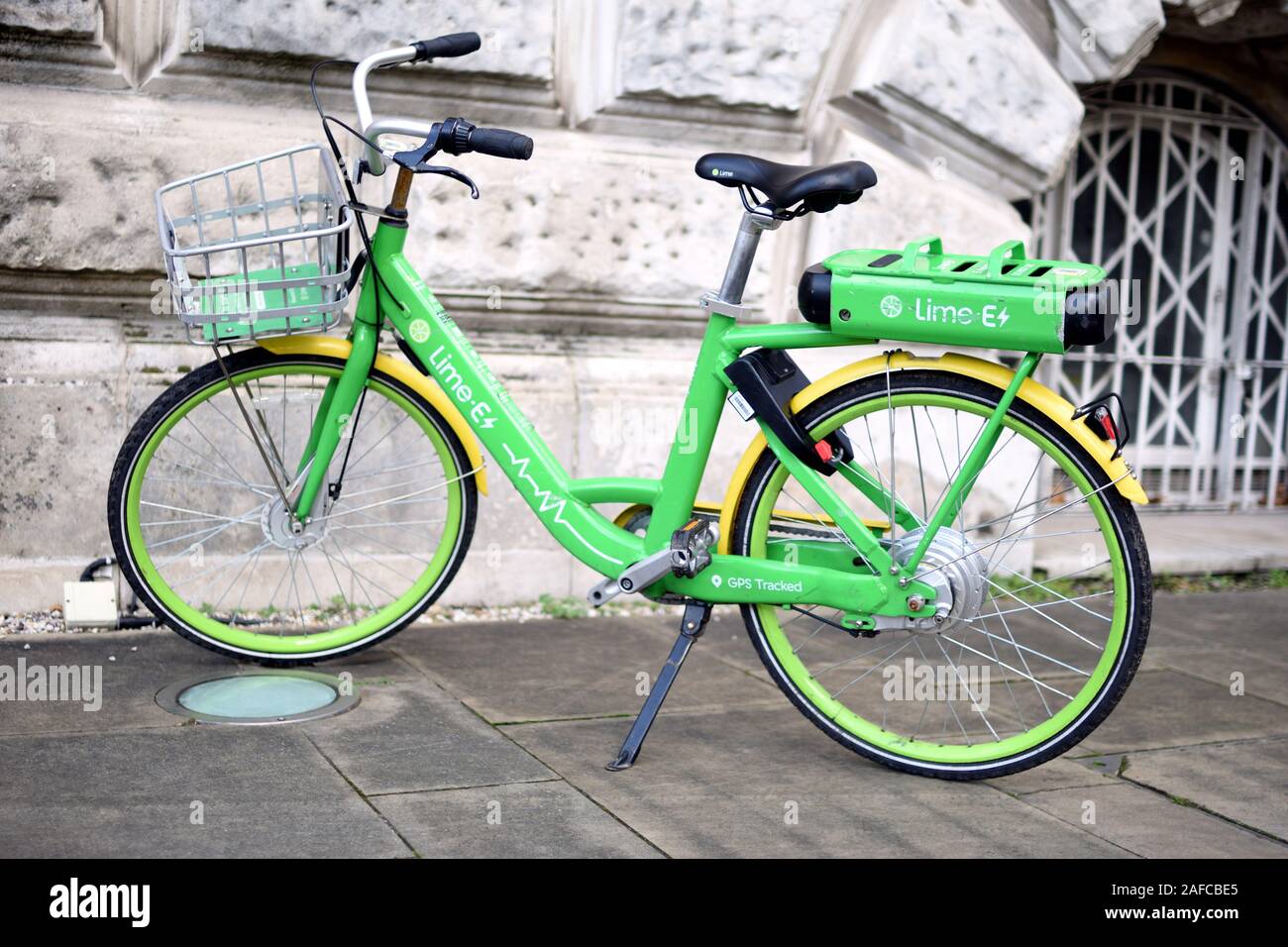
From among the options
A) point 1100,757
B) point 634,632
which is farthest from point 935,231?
point 1100,757

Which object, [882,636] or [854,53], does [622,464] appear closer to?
[882,636]

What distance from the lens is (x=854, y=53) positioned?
493cm

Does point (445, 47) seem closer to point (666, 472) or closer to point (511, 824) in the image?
point (666, 472)

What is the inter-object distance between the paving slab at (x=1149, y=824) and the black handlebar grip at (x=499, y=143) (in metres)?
1.81

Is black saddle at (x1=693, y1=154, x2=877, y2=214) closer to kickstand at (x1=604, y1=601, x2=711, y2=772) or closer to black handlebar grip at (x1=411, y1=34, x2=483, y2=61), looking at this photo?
black handlebar grip at (x1=411, y1=34, x2=483, y2=61)

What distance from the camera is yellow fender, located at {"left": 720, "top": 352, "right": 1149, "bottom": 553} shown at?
298 cm

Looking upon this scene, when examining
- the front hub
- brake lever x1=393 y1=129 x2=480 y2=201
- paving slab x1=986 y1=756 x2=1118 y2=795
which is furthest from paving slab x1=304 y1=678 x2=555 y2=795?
brake lever x1=393 y1=129 x2=480 y2=201

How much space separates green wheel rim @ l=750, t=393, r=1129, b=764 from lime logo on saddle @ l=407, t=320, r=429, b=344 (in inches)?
37.3

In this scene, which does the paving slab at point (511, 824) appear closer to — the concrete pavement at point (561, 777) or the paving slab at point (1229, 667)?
the concrete pavement at point (561, 777)

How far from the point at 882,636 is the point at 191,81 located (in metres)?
2.67

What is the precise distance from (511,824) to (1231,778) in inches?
65.3

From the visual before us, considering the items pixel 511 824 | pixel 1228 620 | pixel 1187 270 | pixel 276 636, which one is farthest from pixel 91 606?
pixel 1187 270

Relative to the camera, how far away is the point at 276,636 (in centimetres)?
394

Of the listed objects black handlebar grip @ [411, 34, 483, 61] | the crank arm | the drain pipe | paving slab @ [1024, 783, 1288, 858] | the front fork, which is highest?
black handlebar grip @ [411, 34, 483, 61]
